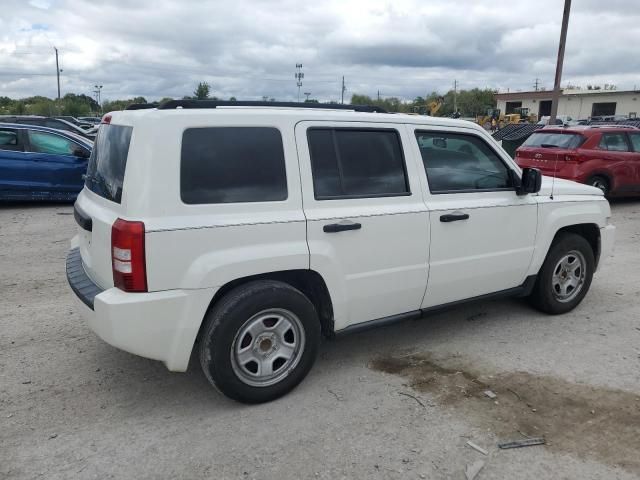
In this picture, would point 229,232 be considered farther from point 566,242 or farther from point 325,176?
point 566,242

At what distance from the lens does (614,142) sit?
11219 mm

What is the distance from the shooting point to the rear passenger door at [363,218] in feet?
11.3

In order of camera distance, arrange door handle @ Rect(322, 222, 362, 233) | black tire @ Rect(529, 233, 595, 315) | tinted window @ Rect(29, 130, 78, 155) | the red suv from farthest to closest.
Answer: the red suv < tinted window @ Rect(29, 130, 78, 155) < black tire @ Rect(529, 233, 595, 315) < door handle @ Rect(322, 222, 362, 233)

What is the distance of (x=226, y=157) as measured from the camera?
3.18 meters

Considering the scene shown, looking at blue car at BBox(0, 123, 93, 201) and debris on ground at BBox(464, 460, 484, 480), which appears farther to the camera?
blue car at BBox(0, 123, 93, 201)

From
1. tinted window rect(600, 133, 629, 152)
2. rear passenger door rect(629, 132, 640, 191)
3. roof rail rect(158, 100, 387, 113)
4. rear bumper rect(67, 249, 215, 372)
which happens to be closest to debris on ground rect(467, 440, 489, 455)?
rear bumper rect(67, 249, 215, 372)

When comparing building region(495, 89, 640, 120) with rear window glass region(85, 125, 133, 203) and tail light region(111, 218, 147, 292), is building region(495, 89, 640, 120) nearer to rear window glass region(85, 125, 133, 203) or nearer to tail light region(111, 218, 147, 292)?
rear window glass region(85, 125, 133, 203)

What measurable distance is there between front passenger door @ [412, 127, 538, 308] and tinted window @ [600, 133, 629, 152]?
782cm

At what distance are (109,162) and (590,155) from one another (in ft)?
32.8

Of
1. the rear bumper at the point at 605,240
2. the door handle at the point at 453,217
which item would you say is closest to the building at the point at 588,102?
the rear bumper at the point at 605,240

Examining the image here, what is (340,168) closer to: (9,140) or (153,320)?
(153,320)

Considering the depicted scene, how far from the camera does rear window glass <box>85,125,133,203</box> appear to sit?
3.13 m

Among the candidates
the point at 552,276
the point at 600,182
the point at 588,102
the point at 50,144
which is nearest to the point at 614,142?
the point at 600,182

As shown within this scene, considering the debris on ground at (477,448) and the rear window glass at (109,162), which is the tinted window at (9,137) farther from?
the debris on ground at (477,448)
